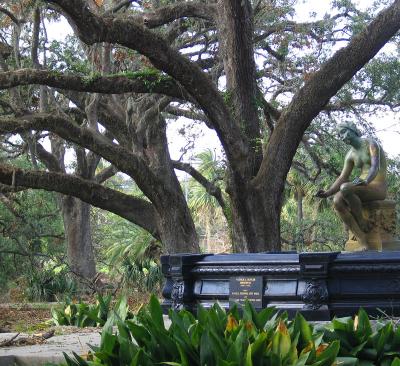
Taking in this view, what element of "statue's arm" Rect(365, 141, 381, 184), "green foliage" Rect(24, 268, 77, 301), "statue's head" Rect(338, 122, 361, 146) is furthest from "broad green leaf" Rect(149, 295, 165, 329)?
"green foliage" Rect(24, 268, 77, 301)

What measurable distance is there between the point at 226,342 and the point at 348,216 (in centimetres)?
466

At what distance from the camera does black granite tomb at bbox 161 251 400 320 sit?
8.10 meters

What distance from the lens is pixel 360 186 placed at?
9477 mm

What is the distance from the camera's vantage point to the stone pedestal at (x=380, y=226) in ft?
31.9

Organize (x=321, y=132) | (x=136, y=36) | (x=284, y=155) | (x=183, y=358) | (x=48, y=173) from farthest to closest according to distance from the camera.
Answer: (x=321, y=132), (x=48, y=173), (x=284, y=155), (x=136, y=36), (x=183, y=358)

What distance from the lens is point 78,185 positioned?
1670 centimetres

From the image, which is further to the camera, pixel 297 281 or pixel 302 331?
pixel 297 281

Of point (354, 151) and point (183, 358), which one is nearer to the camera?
point (183, 358)

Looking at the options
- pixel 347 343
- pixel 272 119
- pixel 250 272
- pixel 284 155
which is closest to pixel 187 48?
pixel 272 119

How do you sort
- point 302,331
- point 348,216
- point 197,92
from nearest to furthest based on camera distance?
point 302,331 < point 348,216 < point 197,92

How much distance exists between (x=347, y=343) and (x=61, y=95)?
17222 millimetres

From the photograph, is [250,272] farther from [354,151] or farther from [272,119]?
[272,119]

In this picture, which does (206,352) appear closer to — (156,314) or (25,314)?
(156,314)

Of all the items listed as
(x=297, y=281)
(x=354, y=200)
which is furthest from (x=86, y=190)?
(x=297, y=281)
